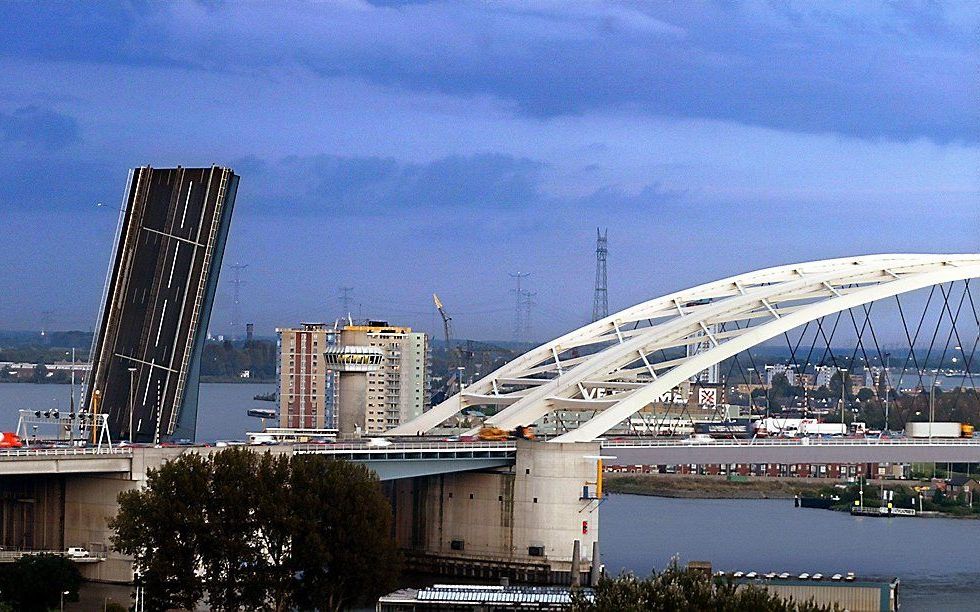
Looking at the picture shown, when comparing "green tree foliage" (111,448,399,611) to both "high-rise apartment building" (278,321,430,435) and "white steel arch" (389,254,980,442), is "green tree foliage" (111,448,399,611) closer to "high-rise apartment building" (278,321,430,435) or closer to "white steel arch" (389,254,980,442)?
"white steel arch" (389,254,980,442)

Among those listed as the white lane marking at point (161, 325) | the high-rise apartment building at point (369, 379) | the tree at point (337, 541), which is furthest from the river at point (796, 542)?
the high-rise apartment building at point (369, 379)

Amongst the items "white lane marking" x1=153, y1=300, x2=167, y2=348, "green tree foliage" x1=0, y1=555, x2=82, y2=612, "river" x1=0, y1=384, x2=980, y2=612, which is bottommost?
"river" x1=0, y1=384, x2=980, y2=612

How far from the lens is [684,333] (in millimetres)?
62375

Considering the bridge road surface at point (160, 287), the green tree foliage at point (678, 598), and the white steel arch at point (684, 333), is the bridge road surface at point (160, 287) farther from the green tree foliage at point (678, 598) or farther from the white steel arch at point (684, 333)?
the green tree foliage at point (678, 598)

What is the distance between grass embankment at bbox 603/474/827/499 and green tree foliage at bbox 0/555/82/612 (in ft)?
217

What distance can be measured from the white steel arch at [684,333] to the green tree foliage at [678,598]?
24.0 meters

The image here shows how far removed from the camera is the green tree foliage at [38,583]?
1629 inches

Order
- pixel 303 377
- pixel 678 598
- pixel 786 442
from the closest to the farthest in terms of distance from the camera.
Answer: pixel 678 598 < pixel 786 442 < pixel 303 377

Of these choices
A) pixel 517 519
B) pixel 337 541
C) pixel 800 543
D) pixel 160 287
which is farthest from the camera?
pixel 800 543

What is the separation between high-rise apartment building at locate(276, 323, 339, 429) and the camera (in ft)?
436

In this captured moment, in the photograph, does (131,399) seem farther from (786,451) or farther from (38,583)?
(786,451)

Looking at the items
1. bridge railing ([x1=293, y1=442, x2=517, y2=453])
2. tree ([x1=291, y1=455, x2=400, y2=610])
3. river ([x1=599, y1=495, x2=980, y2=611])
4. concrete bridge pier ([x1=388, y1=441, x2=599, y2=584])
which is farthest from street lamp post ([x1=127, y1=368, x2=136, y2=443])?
river ([x1=599, y1=495, x2=980, y2=611])

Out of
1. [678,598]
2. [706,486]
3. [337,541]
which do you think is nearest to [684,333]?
[337,541]

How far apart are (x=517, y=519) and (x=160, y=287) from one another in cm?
1235
